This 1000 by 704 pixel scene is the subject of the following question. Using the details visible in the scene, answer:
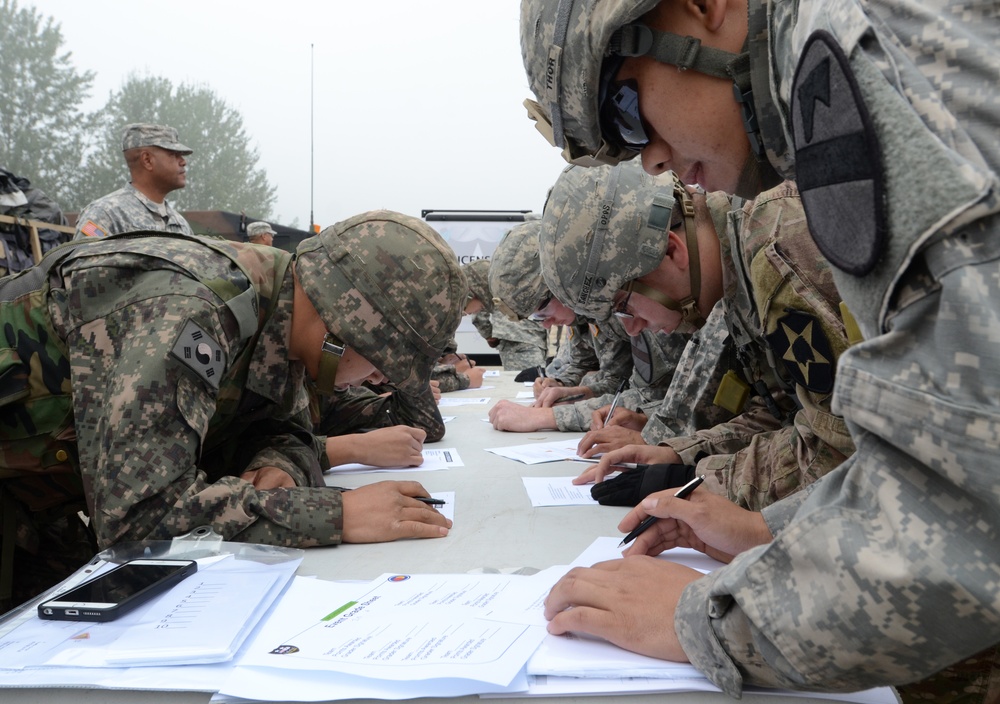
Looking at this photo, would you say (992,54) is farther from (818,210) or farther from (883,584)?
(883,584)

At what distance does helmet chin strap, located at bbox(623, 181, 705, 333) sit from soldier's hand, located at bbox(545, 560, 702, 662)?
3.81ft

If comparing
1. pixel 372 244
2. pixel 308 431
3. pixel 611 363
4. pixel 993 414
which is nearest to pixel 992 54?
pixel 993 414

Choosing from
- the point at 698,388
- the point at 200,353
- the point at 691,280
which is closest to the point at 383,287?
the point at 200,353

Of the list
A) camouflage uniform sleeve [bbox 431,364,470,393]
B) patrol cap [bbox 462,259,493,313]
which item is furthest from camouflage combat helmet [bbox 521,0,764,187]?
patrol cap [bbox 462,259,493,313]

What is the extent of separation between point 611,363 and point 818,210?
324cm

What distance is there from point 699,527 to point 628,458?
2.43 ft

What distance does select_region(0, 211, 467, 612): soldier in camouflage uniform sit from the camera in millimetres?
1359

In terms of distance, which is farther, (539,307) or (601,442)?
(539,307)

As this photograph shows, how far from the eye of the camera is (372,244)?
182 centimetres

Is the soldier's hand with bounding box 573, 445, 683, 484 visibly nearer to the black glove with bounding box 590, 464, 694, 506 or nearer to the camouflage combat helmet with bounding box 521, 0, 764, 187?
the black glove with bounding box 590, 464, 694, 506

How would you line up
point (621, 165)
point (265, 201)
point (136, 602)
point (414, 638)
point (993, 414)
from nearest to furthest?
point (993, 414)
point (414, 638)
point (136, 602)
point (621, 165)
point (265, 201)

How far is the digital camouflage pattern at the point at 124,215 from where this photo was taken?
5383mm

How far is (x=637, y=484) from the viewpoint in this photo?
1793 millimetres

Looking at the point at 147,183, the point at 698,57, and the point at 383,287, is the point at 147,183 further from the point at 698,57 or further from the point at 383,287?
the point at 698,57
